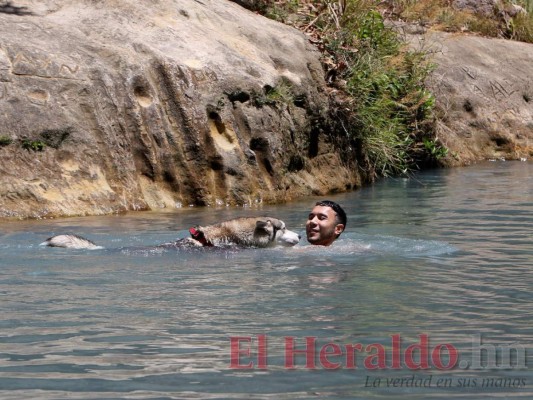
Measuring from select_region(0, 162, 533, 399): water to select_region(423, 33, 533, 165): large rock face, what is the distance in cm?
939

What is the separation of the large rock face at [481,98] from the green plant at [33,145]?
30.9 feet

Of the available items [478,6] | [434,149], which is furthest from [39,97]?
[478,6]

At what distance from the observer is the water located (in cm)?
461

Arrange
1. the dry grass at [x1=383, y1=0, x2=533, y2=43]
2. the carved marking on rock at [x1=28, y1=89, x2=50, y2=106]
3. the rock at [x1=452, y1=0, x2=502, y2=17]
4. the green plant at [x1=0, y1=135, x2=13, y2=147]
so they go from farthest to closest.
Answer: the rock at [x1=452, y1=0, x2=502, y2=17]
the dry grass at [x1=383, y1=0, x2=533, y2=43]
the carved marking on rock at [x1=28, y1=89, x2=50, y2=106]
the green plant at [x1=0, y1=135, x2=13, y2=147]

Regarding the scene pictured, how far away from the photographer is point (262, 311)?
20.2 ft

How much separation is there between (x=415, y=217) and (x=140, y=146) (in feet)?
10.9

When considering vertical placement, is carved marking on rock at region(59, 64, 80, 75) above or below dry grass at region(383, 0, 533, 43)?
below

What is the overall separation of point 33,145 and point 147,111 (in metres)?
1.61

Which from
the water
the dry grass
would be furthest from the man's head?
the dry grass

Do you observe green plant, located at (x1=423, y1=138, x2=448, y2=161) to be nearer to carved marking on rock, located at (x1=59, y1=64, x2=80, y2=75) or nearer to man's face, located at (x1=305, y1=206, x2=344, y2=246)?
carved marking on rock, located at (x1=59, y1=64, x2=80, y2=75)

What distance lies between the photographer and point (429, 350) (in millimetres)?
5145

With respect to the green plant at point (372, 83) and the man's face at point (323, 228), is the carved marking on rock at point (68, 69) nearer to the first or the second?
the man's face at point (323, 228)

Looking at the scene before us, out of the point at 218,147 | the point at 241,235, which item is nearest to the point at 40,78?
the point at 218,147

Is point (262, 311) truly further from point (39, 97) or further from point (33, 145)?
point (39, 97)
